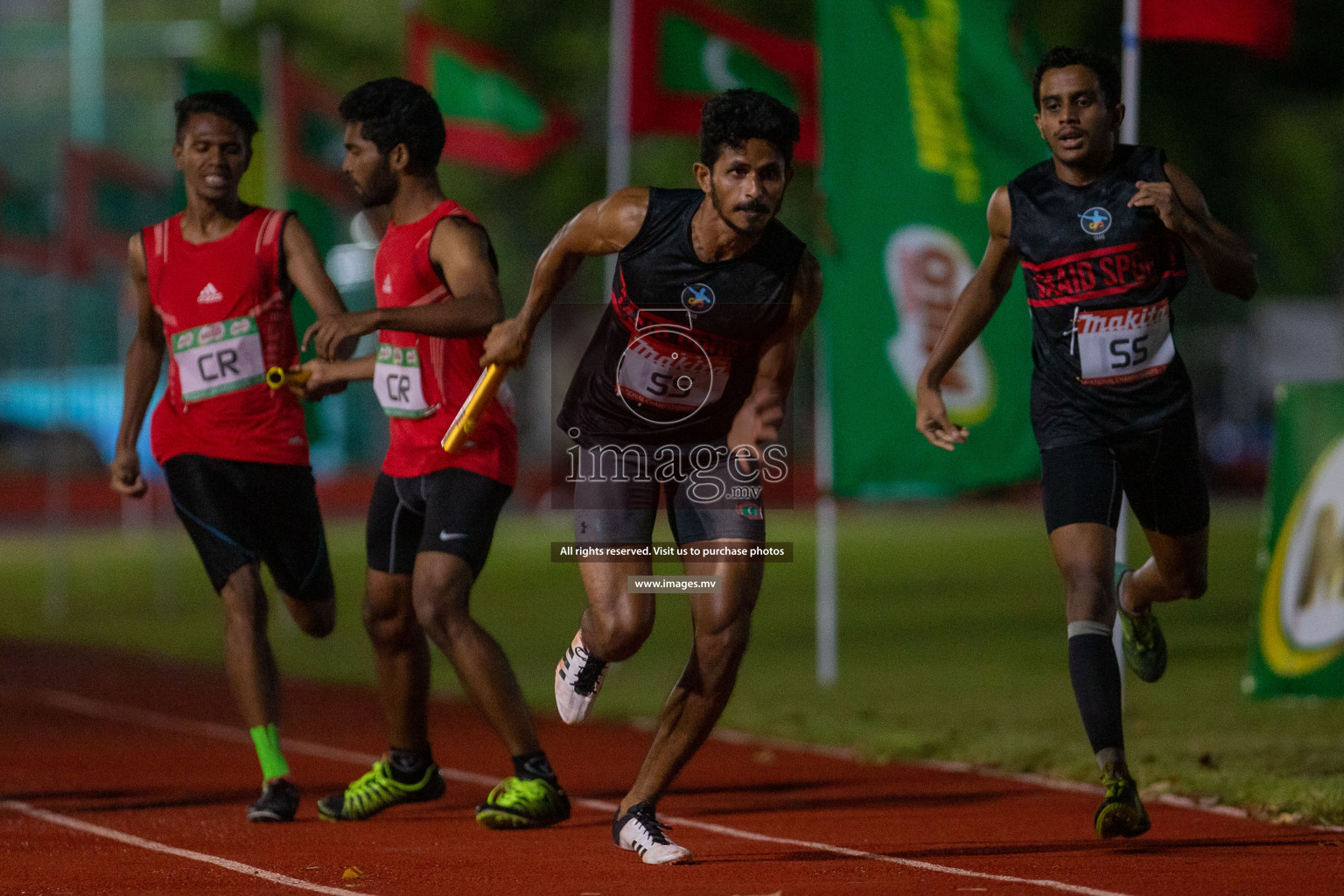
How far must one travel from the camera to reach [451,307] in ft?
21.1

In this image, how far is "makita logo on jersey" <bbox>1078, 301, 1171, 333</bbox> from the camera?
6.18 metres

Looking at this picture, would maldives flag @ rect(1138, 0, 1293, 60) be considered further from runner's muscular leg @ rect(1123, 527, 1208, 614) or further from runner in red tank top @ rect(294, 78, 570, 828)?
runner in red tank top @ rect(294, 78, 570, 828)

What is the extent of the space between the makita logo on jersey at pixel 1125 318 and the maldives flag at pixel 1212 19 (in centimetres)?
373

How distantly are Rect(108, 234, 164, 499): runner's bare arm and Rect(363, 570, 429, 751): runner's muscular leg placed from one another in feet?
3.51

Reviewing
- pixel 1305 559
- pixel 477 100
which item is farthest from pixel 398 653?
pixel 477 100

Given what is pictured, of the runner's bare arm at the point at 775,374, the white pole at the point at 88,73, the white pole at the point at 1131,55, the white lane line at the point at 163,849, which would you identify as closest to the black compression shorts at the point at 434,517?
the runner's bare arm at the point at 775,374

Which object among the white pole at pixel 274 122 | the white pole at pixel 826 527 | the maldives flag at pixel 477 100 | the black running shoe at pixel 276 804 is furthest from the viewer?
the maldives flag at pixel 477 100

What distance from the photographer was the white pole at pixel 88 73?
164ft

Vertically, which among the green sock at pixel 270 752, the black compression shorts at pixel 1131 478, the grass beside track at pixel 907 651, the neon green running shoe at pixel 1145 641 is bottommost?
the grass beside track at pixel 907 651

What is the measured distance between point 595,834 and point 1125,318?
101 inches

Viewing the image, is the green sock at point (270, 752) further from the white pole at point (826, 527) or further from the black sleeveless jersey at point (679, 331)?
the white pole at point (826, 527)

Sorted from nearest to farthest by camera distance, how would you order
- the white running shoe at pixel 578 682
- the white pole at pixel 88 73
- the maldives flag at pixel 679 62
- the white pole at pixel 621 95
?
the white running shoe at pixel 578 682
the white pole at pixel 621 95
the maldives flag at pixel 679 62
the white pole at pixel 88 73

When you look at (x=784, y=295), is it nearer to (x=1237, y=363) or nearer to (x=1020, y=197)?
(x=1020, y=197)

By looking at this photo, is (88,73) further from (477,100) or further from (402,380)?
(402,380)
